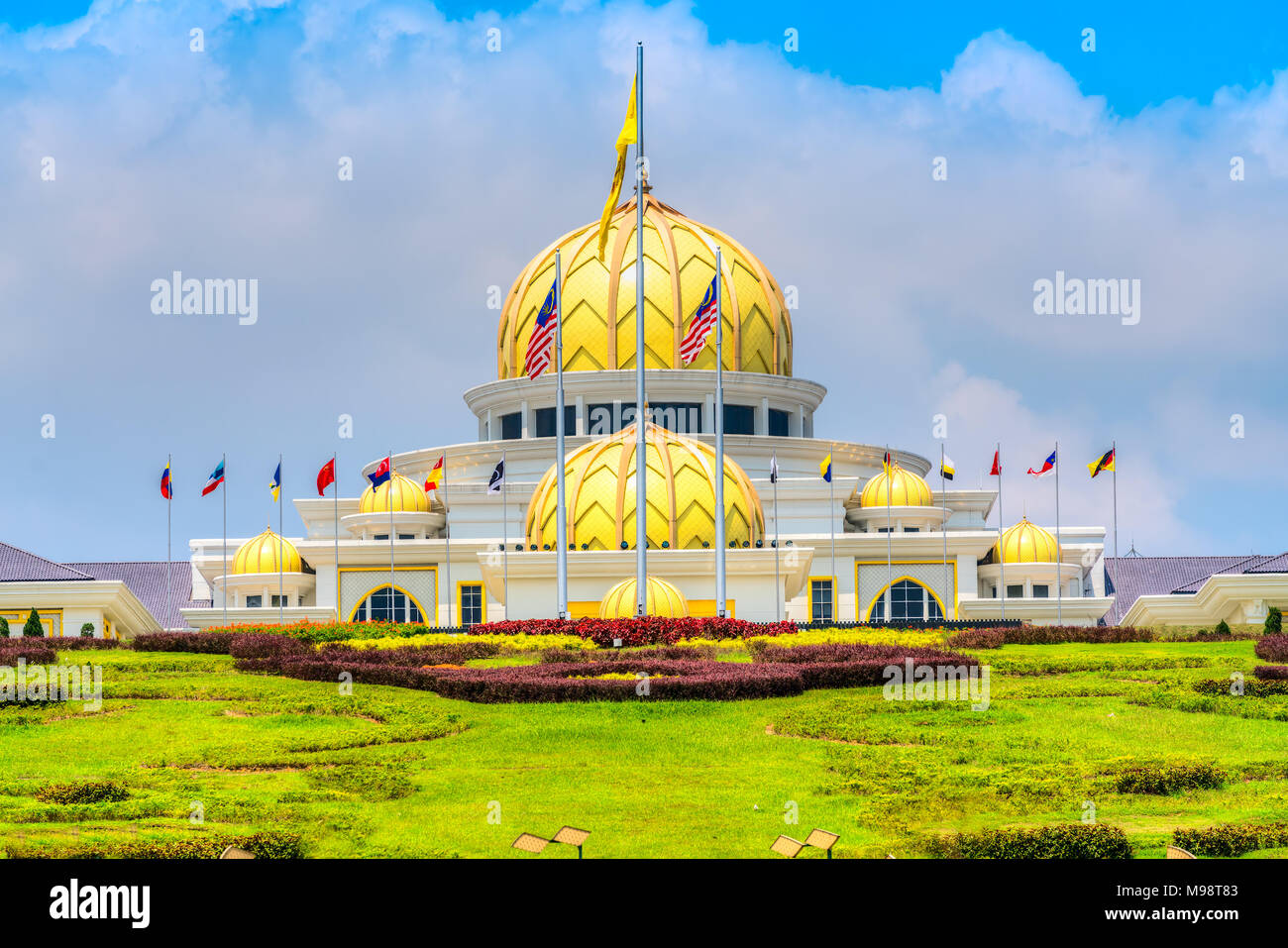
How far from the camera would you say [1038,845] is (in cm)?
1301

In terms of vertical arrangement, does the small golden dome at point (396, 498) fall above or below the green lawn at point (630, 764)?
above

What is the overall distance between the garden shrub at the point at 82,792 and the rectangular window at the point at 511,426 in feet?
121

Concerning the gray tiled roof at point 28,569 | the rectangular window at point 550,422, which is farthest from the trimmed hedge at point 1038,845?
the rectangular window at point 550,422

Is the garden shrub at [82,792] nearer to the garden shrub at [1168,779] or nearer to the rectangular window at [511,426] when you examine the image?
the garden shrub at [1168,779]

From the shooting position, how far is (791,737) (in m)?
18.7

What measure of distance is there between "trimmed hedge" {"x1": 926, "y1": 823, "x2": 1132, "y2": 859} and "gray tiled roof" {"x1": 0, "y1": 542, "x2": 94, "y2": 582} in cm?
3027

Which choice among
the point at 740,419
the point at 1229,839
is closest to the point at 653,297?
the point at 740,419

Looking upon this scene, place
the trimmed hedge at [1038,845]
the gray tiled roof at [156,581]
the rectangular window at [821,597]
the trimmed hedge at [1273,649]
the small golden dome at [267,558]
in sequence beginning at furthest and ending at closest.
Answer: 1. the gray tiled roof at [156,581]
2. the small golden dome at [267,558]
3. the rectangular window at [821,597]
4. the trimmed hedge at [1273,649]
5. the trimmed hedge at [1038,845]

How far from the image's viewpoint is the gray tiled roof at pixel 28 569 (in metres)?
39.8

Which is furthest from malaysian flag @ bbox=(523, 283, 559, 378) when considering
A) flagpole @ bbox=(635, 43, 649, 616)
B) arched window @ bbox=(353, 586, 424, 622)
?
arched window @ bbox=(353, 586, 424, 622)

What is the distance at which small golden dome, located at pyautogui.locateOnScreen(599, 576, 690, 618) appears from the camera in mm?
32875
